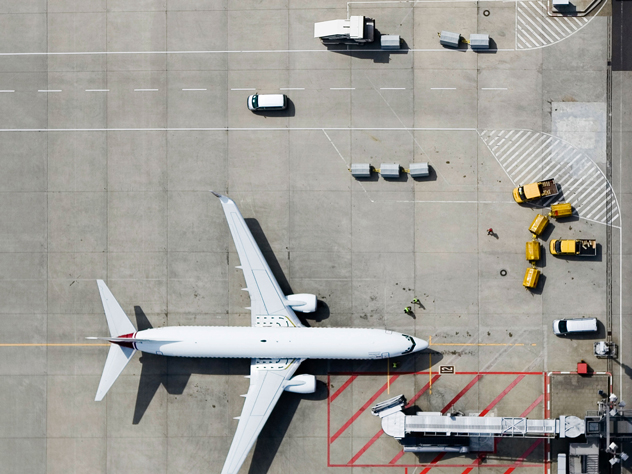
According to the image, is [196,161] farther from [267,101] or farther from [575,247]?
[575,247]

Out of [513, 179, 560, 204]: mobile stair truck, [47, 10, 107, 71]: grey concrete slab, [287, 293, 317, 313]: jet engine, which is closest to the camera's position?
[287, 293, 317, 313]: jet engine

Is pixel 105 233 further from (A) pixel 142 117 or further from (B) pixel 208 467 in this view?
(B) pixel 208 467

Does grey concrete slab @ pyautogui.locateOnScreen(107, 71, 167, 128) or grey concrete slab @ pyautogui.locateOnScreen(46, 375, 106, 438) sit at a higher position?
grey concrete slab @ pyautogui.locateOnScreen(107, 71, 167, 128)


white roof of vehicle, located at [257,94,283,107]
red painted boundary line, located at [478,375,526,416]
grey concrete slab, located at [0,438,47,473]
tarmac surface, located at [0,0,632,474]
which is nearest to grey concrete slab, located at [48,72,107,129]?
tarmac surface, located at [0,0,632,474]

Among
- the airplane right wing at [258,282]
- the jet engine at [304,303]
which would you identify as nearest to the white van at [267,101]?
the airplane right wing at [258,282]

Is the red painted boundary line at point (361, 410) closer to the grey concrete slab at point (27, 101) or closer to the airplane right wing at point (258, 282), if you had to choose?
the airplane right wing at point (258, 282)

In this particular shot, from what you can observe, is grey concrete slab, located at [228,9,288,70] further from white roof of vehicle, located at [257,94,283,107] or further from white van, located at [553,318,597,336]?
white van, located at [553,318,597,336]

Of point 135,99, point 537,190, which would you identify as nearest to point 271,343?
point 135,99
